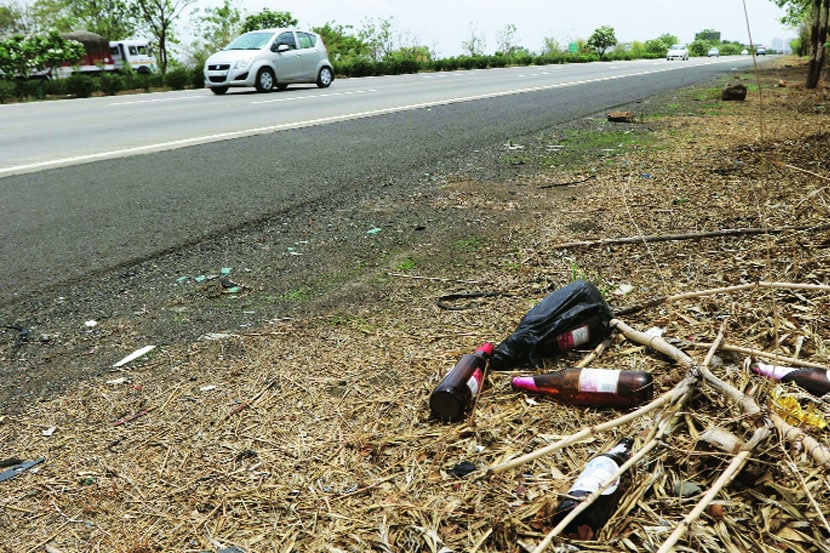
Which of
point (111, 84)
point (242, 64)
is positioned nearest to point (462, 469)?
point (242, 64)

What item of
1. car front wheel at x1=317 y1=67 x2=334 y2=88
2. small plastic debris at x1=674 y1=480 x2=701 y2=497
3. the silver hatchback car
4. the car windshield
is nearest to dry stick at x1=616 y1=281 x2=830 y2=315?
small plastic debris at x1=674 y1=480 x2=701 y2=497

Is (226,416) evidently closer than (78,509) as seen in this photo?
No

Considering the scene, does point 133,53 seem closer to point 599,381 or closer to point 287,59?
point 287,59

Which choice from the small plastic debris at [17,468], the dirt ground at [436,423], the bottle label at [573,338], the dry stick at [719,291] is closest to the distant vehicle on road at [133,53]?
the dirt ground at [436,423]

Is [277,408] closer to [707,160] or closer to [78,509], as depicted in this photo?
[78,509]

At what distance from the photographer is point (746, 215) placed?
395cm

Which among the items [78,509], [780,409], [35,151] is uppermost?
[35,151]

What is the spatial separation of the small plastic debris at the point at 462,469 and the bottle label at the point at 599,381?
0.50 meters

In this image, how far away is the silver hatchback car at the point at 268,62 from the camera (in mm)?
15898

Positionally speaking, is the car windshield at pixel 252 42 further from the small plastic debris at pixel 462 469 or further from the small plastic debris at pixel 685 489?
the small plastic debris at pixel 685 489

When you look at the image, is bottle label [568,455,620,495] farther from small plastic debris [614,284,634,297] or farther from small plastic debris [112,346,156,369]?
small plastic debris [112,346,156,369]

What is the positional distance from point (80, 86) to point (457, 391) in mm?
22217

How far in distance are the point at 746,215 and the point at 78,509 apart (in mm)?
3884

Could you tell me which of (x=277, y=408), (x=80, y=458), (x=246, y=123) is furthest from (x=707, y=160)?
(x=246, y=123)
